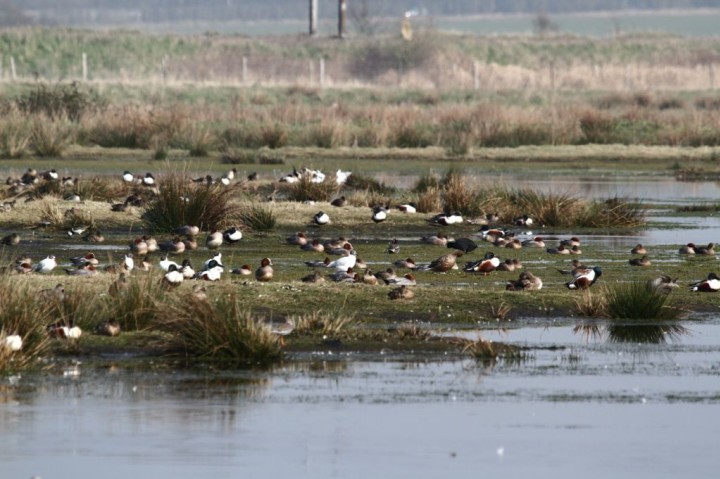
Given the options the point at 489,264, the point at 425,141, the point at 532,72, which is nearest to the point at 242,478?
the point at 489,264

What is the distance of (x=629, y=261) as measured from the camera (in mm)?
24578

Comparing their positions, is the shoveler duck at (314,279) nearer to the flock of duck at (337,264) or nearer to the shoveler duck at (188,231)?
the flock of duck at (337,264)

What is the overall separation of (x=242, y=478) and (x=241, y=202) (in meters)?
19.4

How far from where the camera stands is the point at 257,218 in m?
29.1

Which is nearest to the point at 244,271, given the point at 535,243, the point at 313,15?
the point at 535,243

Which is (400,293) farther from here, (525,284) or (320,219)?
(320,219)

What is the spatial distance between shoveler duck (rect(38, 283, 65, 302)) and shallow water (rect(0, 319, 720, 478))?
138 centimetres

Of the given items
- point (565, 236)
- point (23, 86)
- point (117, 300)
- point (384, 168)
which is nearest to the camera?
point (117, 300)

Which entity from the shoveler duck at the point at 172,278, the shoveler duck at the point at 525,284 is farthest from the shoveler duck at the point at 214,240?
the shoveler duck at the point at 525,284

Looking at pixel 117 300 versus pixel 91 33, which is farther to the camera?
pixel 91 33

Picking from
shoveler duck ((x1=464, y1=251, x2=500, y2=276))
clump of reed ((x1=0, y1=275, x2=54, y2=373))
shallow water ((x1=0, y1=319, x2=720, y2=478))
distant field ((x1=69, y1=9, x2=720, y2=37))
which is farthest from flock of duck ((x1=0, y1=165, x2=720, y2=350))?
distant field ((x1=69, y1=9, x2=720, y2=37))

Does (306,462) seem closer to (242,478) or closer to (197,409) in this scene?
(242,478)

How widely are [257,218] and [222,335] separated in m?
13.2

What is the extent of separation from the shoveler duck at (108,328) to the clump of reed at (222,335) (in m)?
0.86
